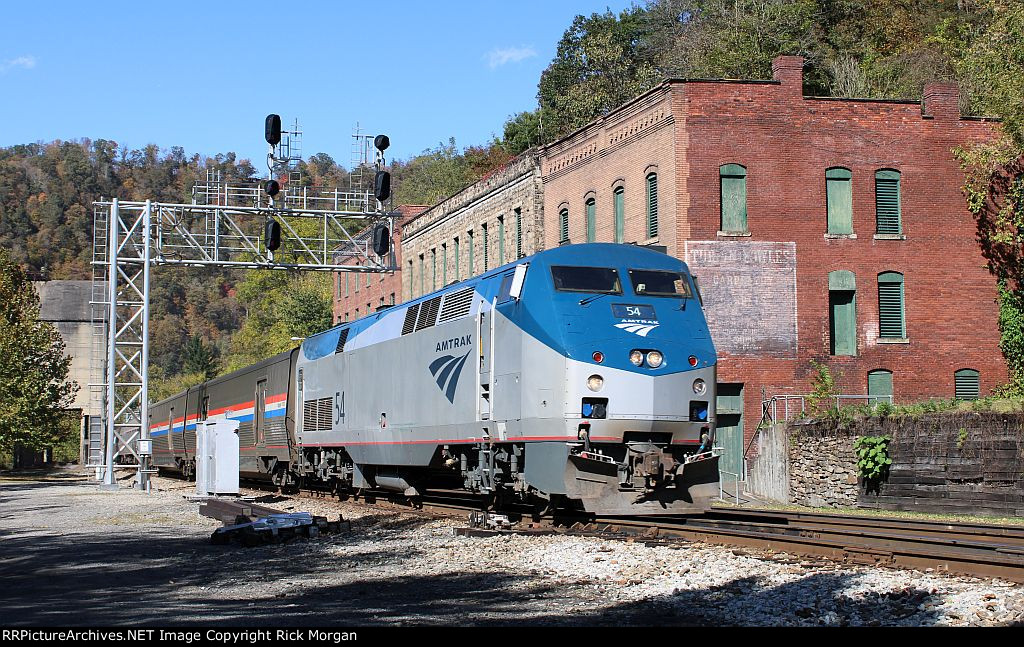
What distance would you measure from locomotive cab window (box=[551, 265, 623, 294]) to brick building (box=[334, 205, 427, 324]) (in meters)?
34.3

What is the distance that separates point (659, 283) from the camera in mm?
16875

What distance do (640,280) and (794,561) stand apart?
5.58m

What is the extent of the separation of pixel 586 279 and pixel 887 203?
67.2ft

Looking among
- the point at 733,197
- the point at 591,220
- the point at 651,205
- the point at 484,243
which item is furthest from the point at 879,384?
the point at 484,243

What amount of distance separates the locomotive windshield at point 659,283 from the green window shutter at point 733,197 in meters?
16.3

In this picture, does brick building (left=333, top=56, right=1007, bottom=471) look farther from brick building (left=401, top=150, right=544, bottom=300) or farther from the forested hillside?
brick building (left=401, top=150, right=544, bottom=300)

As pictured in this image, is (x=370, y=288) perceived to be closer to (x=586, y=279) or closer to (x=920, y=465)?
(x=920, y=465)

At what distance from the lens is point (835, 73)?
51.8m

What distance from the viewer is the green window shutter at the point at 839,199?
33.6m

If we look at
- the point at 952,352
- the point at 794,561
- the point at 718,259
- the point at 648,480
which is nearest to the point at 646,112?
the point at 718,259

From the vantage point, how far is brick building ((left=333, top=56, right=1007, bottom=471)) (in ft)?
107

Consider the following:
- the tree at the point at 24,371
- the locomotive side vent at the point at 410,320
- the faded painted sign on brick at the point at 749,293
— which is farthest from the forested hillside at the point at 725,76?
the tree at the point at 24,371

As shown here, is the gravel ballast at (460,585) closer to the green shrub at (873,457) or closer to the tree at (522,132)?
the green shrub at (873,457)
